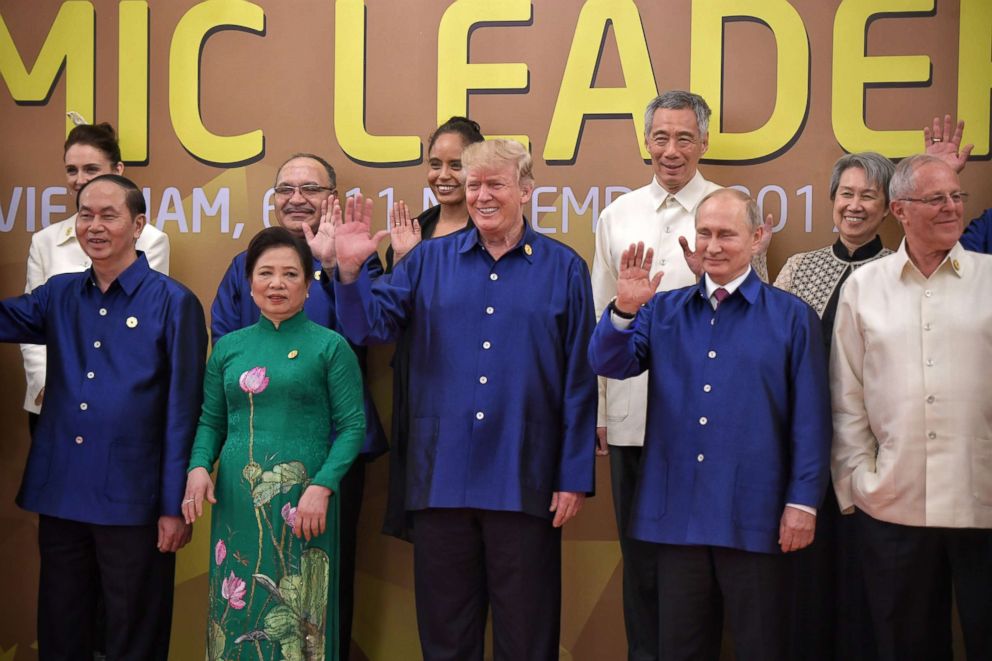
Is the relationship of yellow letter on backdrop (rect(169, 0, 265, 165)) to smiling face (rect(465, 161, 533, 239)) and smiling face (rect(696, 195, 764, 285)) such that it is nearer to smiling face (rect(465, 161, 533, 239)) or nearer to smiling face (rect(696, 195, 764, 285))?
smiling face (rect(465, 161, 533, 239))

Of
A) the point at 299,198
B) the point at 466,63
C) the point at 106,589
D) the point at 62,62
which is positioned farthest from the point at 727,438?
the point at 62,62

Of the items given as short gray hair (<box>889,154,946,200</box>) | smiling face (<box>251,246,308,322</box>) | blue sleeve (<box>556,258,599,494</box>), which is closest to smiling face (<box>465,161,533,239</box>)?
blue sleeve (<box>556,258,599,494</box>)

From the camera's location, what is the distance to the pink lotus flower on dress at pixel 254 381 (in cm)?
352

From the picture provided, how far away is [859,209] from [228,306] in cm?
239

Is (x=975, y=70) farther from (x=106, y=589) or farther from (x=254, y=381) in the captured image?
(x=106, y=589)

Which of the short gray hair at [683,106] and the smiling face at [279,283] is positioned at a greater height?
the short gray hair at [683,106]

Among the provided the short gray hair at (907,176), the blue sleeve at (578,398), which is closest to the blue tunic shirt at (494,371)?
the blue sleeve at (578,398)

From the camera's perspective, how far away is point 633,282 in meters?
3.27

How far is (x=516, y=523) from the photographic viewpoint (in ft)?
11.7

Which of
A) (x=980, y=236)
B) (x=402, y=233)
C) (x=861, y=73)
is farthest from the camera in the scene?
(x=861, y=73)

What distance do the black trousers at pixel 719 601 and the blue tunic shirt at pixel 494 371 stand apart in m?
0.44

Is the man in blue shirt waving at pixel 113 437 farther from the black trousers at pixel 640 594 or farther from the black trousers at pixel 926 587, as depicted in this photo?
the black trousers at pixel 926 587

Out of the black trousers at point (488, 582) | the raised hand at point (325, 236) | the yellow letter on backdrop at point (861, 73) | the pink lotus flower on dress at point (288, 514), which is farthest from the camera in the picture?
the yellow letter on backdrop at point (861, 73)

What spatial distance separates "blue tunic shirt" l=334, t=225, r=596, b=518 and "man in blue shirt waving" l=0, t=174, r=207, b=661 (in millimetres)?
695
